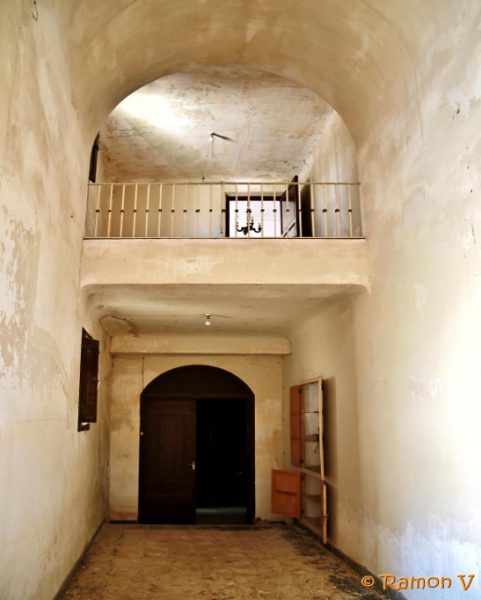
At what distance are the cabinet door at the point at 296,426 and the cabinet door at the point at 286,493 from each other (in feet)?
0.80

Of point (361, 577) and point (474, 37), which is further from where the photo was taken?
point (361, 577)

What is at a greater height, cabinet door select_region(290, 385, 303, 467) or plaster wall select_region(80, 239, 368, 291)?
plaster wall select_region(80, 239, 368, 291)

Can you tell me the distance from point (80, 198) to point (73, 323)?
4.24ft

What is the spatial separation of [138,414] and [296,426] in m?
→ 2.98

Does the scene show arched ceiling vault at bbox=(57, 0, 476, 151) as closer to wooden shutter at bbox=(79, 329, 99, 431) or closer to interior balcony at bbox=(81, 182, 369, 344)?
interior balcony at bbox=(81, 182, 369, 344)

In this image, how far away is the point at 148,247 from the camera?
5.68 m

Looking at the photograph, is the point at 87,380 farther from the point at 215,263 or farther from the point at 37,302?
the point at 37,302

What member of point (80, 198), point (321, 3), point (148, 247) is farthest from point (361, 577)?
point (321, 3)

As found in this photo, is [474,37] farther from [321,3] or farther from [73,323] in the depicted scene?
[73,323]

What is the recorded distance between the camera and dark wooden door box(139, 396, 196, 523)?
9383 mm

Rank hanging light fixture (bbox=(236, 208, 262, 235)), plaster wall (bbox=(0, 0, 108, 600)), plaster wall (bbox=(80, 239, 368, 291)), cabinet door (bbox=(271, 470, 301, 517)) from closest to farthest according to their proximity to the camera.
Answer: plaster wall (bbox=(0, 0, 108, 600))
plaster wall (bbox=(80, 239, 368, 291))
hanging light fixture (bbox=(236, 208, 262, 235))
cabinet door (bbox=(271, 470, 301, 517))

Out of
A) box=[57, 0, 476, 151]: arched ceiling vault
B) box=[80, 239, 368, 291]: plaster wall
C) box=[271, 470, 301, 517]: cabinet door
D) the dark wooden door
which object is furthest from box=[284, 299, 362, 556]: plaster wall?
the dark wooden door

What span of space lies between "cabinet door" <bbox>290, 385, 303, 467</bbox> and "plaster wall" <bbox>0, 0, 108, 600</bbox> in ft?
11.6

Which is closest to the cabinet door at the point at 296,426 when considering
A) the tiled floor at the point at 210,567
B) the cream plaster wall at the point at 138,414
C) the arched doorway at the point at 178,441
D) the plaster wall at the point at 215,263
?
the tiled floor at the point at 210,567
